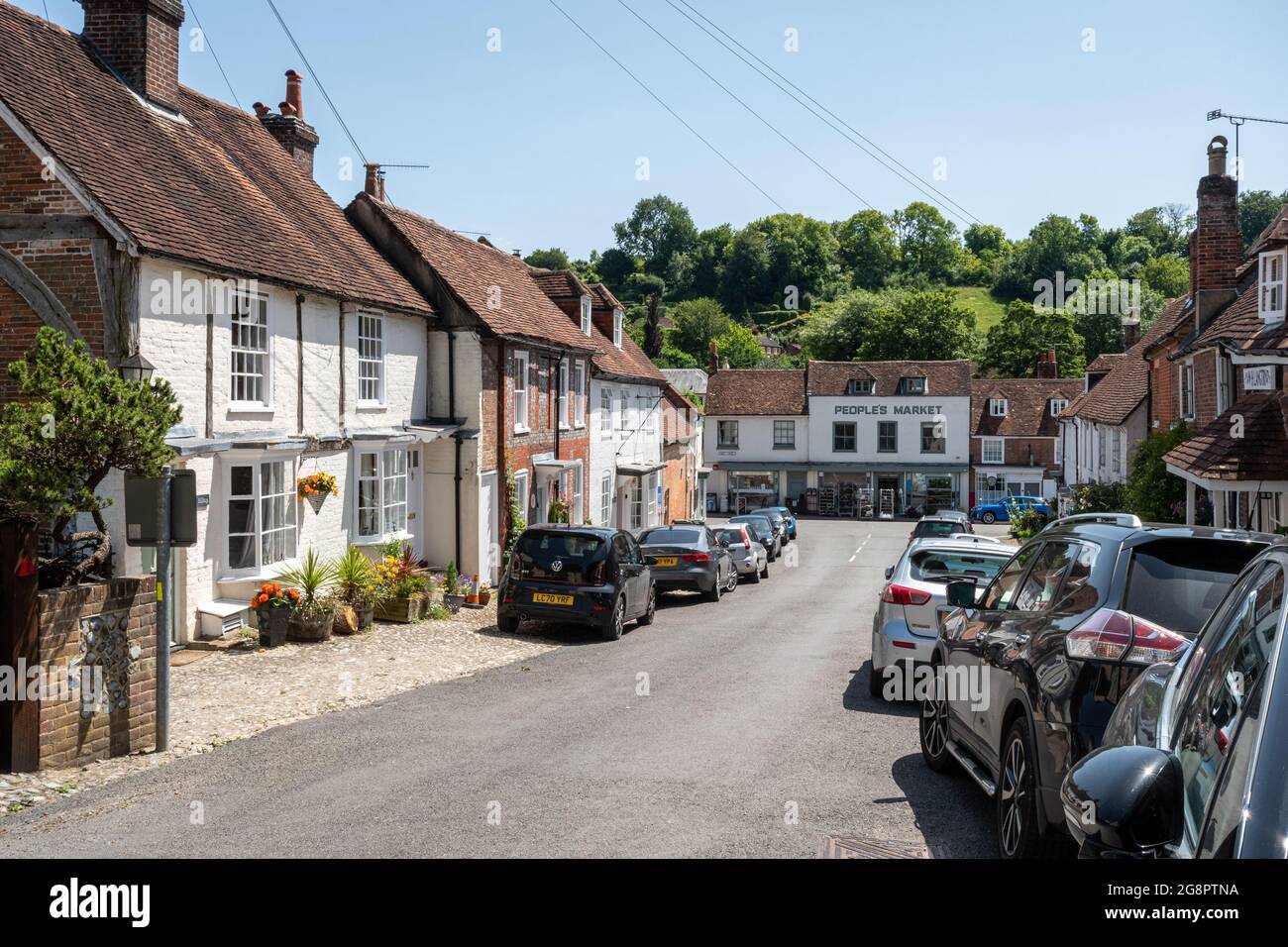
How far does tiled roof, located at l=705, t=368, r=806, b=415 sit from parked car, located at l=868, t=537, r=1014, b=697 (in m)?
54.2

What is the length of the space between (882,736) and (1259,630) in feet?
24.5

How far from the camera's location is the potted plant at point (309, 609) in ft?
51.3

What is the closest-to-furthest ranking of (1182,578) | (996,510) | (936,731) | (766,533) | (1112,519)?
(1182,578) → (1112,519) → (936,731) → (766,533) → (996,510)

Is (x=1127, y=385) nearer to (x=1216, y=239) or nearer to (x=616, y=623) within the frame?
(x=1216, y=239)

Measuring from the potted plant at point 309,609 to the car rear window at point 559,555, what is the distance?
330 centimetres

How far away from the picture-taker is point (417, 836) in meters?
6.59

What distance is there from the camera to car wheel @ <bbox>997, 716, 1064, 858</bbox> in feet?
17.5

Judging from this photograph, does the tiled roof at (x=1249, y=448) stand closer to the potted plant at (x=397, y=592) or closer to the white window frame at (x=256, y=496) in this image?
the potted plant at (x=397, y=592)

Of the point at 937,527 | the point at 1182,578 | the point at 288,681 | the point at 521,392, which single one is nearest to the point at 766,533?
the point at 937,527

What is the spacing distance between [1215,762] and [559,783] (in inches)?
230

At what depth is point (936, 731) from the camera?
27.7ft

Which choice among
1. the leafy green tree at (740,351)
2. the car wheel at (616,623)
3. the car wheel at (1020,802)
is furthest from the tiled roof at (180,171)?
the leafy green tree at (740,351)

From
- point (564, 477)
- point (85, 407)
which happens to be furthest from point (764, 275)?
point (85, 407)

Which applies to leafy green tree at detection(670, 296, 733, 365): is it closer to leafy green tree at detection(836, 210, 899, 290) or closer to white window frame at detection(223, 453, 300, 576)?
leafy green tree at detection(836, 210, 899, 290)
